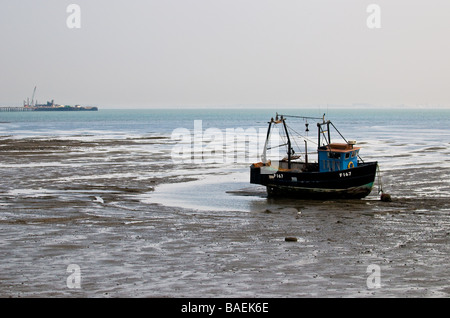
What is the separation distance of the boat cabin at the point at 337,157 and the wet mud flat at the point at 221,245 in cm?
236

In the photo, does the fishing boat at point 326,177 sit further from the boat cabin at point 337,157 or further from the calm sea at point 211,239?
the calm sea at point 211,239

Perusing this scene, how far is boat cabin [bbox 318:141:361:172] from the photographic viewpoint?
109 feet

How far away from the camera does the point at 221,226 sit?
24.0 meters

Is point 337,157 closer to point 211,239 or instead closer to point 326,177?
point 326,177

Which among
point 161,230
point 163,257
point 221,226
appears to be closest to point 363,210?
point 221,226

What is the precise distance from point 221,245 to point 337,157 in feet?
48.5

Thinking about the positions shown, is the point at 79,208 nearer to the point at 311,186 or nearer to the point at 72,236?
the point at 72,236

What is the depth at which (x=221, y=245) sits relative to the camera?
20.5 meters

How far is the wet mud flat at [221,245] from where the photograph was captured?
1551cm

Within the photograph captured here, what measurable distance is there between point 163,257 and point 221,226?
5.59 meters

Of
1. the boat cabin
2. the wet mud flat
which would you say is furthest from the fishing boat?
the wet mud flat

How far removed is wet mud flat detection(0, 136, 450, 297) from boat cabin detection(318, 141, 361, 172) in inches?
92.7

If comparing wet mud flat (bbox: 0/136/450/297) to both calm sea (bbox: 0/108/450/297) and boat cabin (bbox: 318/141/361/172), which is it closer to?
calm sea (bbox: 0/108/450/297)

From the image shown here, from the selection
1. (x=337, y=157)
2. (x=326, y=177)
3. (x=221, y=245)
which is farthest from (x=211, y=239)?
(x=337, y=157)
